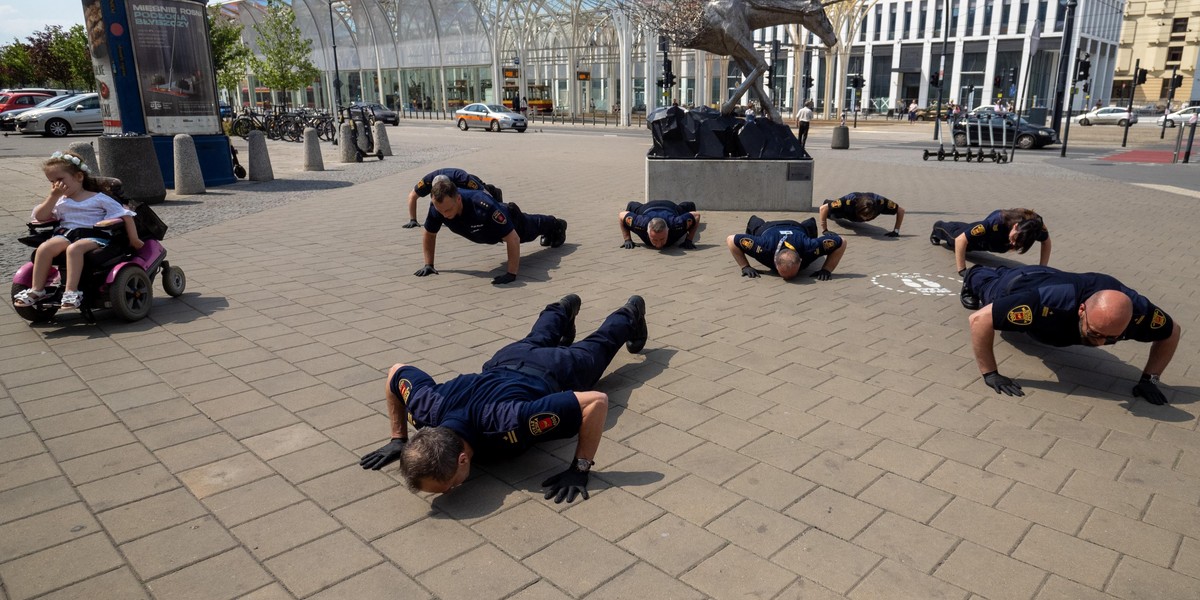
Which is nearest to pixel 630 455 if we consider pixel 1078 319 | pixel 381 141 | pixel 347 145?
pixel 1078 319

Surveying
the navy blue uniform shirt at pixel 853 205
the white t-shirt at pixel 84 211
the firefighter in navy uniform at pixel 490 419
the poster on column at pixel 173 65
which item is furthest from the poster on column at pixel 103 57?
the firefighter in navy uniform at pixel 490 419

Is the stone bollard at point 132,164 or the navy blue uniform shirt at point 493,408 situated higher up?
the stone bollard at point 132,164

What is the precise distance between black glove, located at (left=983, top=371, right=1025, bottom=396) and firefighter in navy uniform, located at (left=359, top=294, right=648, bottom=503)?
2621 millimetres

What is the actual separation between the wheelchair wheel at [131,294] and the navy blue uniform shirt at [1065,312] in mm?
6180

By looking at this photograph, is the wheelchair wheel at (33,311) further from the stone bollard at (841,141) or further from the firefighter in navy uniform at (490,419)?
the stone bollard at (841,141)

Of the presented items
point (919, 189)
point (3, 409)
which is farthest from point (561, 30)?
point (3, 409)

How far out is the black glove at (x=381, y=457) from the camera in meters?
3.70

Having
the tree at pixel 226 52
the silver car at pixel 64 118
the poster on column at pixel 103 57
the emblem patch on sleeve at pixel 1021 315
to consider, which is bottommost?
the emblem patch on sleeve at pixel 1021 315

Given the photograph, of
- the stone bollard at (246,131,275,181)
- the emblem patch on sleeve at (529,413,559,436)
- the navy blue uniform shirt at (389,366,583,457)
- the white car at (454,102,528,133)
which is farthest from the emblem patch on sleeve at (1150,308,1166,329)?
the white car at (454,102,528,133)

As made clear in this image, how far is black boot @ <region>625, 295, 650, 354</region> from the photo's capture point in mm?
5043

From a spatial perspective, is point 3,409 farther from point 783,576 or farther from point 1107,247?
point 1107,247

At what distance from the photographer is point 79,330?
19.0ft

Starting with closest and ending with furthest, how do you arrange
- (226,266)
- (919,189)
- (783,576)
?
(783,576)
(226,266)
(919,189)

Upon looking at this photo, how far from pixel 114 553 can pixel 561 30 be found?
59217 mm
